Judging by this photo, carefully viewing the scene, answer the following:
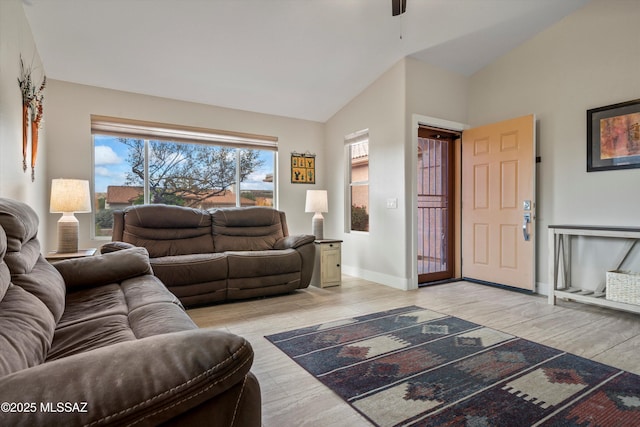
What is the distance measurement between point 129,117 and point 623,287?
5177mm

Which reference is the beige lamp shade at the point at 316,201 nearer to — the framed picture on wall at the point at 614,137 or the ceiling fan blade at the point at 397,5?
the ceiling fan blade at the point at 397,5

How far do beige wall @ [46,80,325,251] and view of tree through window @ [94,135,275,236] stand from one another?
0.17 meters

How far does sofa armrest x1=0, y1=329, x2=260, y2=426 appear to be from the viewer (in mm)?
582

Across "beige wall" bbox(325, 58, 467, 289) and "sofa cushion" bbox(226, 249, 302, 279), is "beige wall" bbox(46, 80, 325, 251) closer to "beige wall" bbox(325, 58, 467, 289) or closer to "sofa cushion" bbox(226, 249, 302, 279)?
"beige wall" bbox(325, 58, 467, 289)


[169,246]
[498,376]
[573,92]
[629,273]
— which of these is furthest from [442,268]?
[169,246]

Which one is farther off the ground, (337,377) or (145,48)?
(145,48)

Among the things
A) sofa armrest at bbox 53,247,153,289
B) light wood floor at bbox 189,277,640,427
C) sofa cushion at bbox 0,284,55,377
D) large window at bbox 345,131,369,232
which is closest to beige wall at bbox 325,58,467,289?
large window at bbox 345,131,369,232

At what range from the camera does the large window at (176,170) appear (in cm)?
391

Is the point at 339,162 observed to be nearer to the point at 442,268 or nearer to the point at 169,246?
the point at 442,268

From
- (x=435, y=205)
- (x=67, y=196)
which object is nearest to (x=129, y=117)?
(x=67, y=196)

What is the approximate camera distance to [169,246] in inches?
142

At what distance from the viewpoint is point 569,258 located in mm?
3525

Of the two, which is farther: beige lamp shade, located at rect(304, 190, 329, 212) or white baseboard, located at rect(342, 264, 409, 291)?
beige lamp shade, located at rect(304, 190, 329, 212)

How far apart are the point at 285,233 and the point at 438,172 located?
87.0 inches
